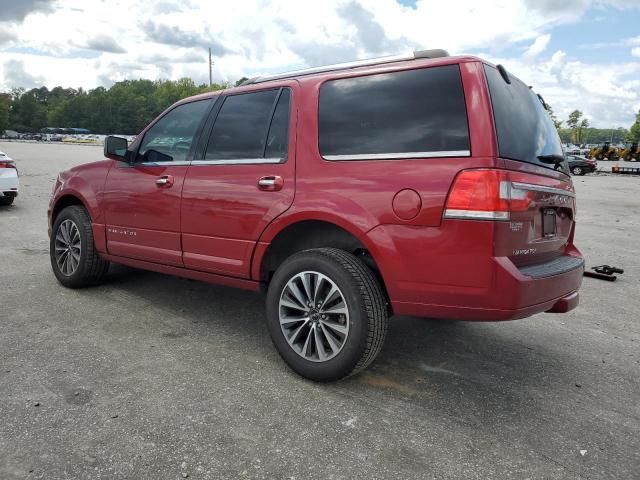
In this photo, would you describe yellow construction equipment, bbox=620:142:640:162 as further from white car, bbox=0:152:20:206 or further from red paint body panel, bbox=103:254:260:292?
red paint body panel, bbox=103:254:260:292

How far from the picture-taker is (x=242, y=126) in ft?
12.5

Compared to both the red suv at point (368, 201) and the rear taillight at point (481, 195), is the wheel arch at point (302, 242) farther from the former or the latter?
the rear taillight at point (481, 195)

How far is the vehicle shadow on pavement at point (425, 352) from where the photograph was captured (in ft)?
10.2

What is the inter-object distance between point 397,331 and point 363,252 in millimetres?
1100

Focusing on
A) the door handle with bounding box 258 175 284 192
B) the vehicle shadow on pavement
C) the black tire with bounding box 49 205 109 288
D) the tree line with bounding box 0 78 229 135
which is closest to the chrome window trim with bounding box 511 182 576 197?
the vehicle shadow on pavement

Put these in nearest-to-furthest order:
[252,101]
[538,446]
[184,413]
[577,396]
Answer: [538,446]
[184,413]
[577,396]
[252,101]

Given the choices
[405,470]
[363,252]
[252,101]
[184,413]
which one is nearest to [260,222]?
[363,252]

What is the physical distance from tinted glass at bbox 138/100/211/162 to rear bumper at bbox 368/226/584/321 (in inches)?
75.4

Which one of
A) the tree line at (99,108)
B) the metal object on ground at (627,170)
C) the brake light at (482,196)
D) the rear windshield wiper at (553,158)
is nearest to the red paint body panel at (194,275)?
the brake light at (482,196)

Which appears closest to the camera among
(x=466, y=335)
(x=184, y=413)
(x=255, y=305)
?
(x=184, y=413)

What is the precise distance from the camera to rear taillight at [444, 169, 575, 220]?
8.74 feet

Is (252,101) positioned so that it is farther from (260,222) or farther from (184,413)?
(184,413)

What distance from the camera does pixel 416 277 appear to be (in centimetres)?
288

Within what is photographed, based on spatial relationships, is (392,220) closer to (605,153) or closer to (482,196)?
(482,196)
